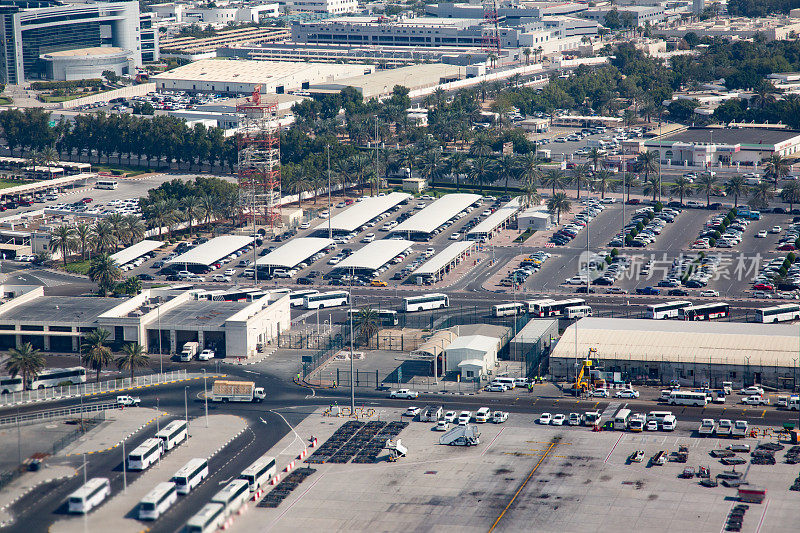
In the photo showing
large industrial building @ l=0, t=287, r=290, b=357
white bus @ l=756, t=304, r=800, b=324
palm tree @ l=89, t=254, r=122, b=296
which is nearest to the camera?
large industrial building @ l=0, t=287, r=290, b=357

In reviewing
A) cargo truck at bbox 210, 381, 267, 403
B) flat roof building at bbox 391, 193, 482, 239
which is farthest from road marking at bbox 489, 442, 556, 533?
flat roof building at bbox 391, 193, 482, 239

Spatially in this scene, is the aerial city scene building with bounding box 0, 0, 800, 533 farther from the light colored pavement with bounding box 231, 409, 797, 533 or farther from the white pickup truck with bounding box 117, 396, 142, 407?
the white pickup truck with bounding box 117, 396, 142, 407

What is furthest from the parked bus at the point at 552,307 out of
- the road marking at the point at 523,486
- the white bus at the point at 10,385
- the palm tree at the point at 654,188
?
the palm tree at the point at 654,188

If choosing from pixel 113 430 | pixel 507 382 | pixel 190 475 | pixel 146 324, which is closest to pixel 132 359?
pixel 146 324

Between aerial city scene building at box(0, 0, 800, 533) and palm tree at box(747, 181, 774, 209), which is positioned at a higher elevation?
palm tree at box(747, 181, 774, 209)

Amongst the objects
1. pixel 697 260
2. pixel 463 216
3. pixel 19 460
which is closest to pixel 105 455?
pixel 19 460

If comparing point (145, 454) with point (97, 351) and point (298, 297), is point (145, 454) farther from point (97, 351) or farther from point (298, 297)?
point (298, 297)
